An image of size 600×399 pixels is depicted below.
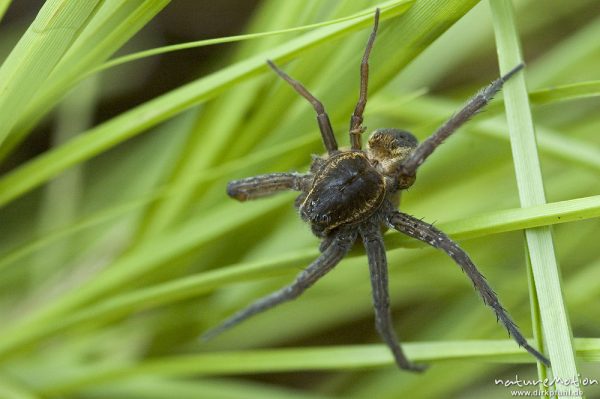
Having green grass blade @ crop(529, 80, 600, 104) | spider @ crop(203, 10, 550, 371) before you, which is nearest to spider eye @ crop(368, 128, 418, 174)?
spider @ crop(203, 10, 550, 371)

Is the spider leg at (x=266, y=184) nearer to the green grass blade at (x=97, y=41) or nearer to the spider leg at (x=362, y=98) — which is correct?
the spider leg at (x=362, y=98)

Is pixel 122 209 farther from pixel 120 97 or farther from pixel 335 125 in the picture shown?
pixel 120 97

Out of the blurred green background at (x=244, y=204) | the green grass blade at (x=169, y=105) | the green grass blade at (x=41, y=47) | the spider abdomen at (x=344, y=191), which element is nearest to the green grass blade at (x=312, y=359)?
the blurred green background at (x=244, y=204)

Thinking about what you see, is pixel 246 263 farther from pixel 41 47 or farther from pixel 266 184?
pixel 41 47

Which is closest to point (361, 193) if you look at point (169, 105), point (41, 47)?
point (169, 105)

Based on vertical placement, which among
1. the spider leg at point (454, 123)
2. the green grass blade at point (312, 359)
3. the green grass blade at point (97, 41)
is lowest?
the green grass blade at point (312, 359)

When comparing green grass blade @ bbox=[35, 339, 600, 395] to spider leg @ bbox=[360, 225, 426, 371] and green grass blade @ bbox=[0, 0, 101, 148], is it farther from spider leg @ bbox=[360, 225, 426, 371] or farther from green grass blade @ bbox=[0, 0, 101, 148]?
green grass blade @ bbox=[0, 0, 101, 148]

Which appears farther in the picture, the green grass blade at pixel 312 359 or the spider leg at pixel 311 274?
the spider leg at pixel 311 274
